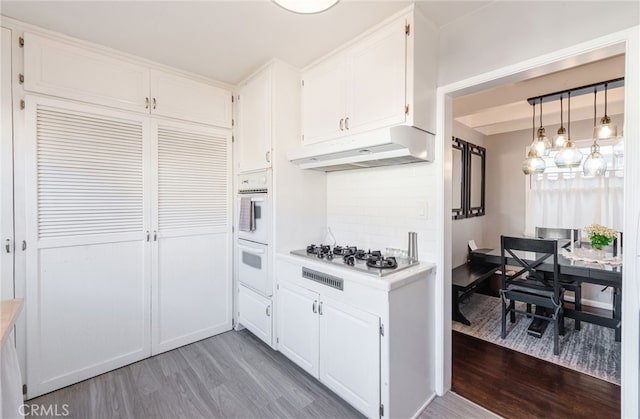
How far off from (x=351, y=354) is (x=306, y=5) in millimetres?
1928

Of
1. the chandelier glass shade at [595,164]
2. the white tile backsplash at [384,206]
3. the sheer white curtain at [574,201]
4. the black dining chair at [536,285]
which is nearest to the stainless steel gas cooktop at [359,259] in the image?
the white tile backsplash at [384,206]

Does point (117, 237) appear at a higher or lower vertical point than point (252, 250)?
higher

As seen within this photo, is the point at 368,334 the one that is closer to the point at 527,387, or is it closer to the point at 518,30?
the point at 527,387

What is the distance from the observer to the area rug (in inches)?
90.0

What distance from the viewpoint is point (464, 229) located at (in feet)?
13.3

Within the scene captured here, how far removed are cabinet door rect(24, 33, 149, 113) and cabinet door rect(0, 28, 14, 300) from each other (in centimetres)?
9

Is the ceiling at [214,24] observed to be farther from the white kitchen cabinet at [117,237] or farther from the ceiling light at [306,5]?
the white kitchen cabinet at [117,237]

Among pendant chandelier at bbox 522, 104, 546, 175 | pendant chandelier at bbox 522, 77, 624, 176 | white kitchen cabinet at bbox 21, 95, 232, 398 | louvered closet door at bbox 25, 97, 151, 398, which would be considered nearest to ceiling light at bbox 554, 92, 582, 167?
pendant chandelier at bbox 522, 77, 624, 176

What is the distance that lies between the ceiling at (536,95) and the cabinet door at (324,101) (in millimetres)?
1468

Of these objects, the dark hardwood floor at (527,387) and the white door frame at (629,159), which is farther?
the dark hardwood floor at (527,387)

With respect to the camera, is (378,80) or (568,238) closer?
(378,80)

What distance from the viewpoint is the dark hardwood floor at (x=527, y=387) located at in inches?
71.7

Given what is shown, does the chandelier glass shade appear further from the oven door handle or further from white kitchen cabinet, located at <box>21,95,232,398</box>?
white kitchen cabinet, located at <box>21,95,232,398</box>

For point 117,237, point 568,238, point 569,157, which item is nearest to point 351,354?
point 117,237
